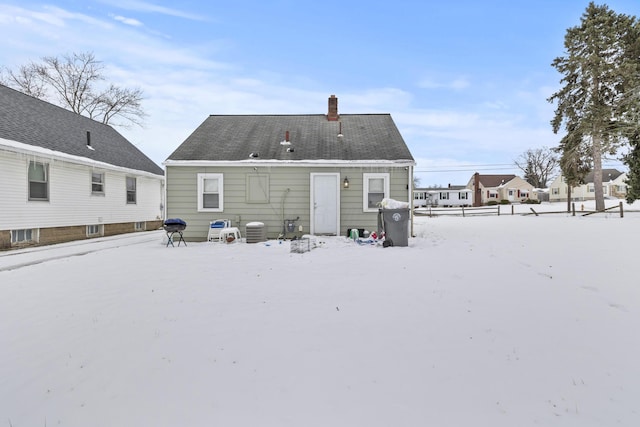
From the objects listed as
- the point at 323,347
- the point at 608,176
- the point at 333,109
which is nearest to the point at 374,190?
the point at 333,109

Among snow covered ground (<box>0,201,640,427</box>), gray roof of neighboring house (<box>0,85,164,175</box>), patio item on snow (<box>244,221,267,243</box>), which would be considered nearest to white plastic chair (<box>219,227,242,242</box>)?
patio item on snow (<box>244,221,267,243</box>)

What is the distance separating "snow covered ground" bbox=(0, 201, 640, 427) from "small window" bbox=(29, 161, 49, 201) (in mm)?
5972

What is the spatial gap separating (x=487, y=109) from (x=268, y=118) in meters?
23.8

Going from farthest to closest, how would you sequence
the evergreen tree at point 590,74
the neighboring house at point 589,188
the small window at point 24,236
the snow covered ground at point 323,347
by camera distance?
the neighboring house at point 589,188, the evergreen tree at point 590,74, the small window at point 24,236, the snow covered ground at point 323,347

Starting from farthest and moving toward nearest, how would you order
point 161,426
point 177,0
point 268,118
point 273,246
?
point 268,118, point 177,0, point 273,246, point 161,426

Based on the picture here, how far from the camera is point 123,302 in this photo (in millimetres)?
4359

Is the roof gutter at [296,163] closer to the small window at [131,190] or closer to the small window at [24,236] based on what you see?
the small window at [24,236]

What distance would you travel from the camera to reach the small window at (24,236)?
9.68 m

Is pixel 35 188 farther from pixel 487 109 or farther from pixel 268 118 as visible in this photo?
pixel 487 109

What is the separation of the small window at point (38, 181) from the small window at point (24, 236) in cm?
111

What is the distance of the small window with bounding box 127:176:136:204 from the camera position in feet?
50.3

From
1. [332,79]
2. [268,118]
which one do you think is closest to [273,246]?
[268,118]

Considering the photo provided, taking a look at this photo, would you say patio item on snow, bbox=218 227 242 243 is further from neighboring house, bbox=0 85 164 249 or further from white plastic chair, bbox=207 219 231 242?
neighboring house, bbox=0 85 164 249

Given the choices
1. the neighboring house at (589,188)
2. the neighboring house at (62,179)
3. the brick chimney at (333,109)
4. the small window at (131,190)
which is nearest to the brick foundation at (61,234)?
the neighboring house at (62,179)
